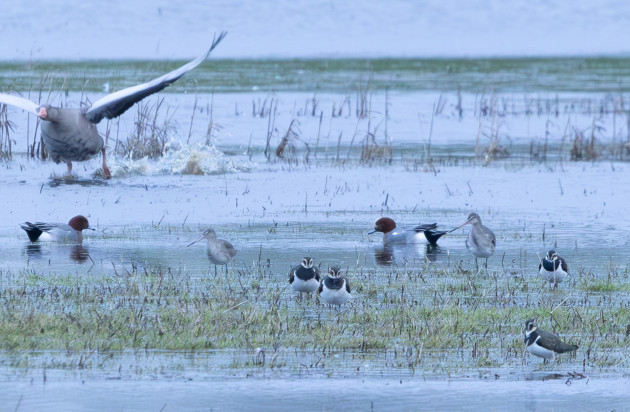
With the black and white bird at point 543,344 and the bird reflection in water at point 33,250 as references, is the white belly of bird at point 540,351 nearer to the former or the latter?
the black and white bird at point 543,344


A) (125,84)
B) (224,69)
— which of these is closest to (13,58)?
(224,69)

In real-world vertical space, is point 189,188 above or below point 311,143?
below

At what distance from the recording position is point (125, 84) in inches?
1196

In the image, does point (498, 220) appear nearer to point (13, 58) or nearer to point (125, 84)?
point (125, 84)

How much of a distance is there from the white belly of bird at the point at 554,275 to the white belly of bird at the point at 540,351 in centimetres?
238

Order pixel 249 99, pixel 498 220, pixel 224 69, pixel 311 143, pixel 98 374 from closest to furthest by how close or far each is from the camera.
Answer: pixel 98 374
pixel 498 220
pixel 311 143
pixel 249 99
pixel 224 69

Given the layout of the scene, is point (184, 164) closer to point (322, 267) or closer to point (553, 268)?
point (322, 267)

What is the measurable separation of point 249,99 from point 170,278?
2035cm

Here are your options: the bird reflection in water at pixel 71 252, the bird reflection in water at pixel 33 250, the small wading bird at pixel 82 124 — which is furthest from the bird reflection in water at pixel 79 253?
the small wading bird at pixel 82 124

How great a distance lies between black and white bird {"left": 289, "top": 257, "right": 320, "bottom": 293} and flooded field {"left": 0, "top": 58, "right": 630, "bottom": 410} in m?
0.12

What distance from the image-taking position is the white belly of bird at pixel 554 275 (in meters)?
9.34

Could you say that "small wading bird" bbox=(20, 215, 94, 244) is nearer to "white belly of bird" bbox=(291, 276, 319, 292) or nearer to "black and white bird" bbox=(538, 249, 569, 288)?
"white belly of bird" bbox=(291, 276, 319, 292)

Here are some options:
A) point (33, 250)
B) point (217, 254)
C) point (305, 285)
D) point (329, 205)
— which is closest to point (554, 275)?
point (305, 285)

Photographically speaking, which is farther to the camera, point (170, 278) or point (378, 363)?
point (170, 278)
